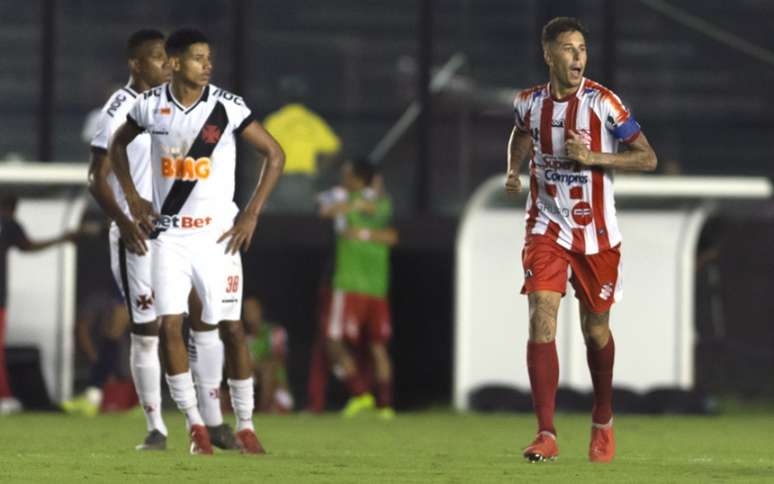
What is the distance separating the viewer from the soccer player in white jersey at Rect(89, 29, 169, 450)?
462 inches

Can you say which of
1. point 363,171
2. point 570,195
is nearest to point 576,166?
point 570,195

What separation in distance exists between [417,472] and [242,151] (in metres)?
10.4

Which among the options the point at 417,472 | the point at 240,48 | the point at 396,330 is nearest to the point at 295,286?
the point at 396,330

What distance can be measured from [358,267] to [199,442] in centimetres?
744

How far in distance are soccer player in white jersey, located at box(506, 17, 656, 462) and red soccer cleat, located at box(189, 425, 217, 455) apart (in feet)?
4.92

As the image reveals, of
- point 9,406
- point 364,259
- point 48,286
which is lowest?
point 9,406

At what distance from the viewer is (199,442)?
11.1 meters

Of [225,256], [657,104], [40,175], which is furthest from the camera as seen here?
[657,104]

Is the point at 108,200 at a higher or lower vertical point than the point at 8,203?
higher

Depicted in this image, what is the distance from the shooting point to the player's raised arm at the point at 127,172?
1138 centimetres

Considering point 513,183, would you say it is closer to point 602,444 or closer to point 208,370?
point 602,444

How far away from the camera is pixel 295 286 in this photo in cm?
1970

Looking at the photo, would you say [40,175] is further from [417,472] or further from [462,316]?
[417,472]

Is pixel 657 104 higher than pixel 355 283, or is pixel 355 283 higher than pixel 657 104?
pixel 657 104
